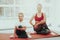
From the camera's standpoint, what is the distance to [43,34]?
4.46 feet

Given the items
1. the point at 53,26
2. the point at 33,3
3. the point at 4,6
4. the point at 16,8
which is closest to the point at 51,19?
the point at 53,26

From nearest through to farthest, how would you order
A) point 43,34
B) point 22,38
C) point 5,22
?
point 22,38 → point 43,34 → point 5,22

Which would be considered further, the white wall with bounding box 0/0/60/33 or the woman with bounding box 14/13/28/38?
the white wall with bounding box 0/0/60/33

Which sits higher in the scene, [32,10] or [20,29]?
[32,10]

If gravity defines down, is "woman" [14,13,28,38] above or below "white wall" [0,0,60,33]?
below

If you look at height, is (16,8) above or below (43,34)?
above

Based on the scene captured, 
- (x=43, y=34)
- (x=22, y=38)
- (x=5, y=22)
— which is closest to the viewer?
(x=22, y=38)

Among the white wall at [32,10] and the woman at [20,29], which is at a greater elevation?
the white wall at [32,10]

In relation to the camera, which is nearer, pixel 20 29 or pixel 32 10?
pixel 20 29

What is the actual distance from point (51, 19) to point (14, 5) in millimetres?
382

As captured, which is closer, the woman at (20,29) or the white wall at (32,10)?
the woman at (20,29)

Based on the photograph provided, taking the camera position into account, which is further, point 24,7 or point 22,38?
point 24,7

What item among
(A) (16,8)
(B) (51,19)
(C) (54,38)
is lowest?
(C) (54,38)

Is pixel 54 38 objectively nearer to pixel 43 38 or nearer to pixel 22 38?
pixel 43 38
